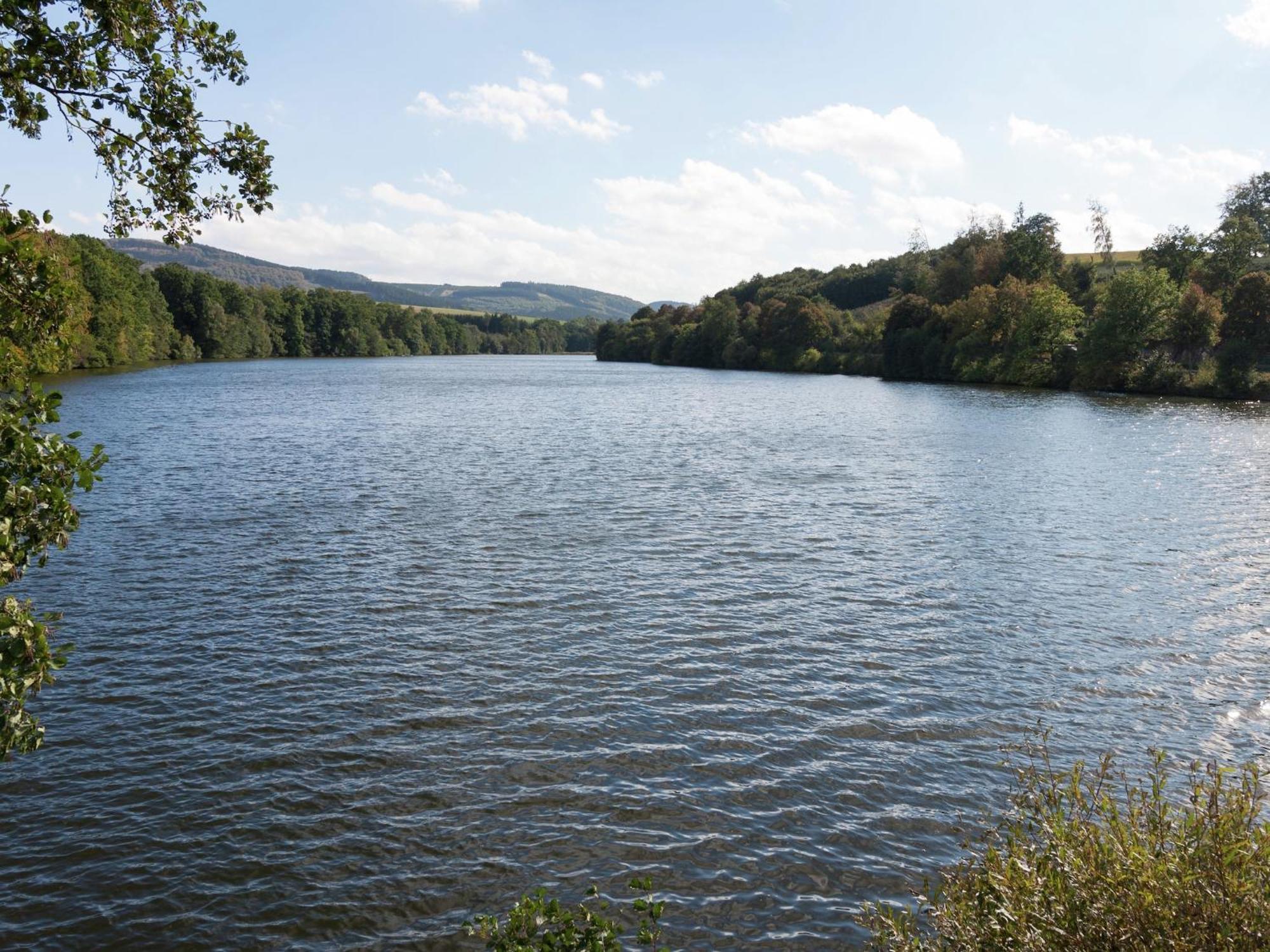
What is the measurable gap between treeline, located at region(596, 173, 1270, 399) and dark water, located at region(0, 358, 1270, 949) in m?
48.2

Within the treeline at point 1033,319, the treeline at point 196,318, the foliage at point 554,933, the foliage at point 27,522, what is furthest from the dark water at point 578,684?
Result: the treeline at point 1033,319

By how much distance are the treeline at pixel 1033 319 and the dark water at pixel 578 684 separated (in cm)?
4815

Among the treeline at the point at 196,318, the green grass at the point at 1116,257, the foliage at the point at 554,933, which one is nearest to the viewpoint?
the foliage at the point at 554,933

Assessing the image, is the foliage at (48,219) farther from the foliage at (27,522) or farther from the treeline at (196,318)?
the treeline at (196,318)

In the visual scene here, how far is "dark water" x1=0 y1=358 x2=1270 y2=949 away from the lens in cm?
895

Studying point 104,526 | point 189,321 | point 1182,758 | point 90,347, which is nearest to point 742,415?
point 104,526

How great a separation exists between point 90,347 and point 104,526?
8523 centimetres

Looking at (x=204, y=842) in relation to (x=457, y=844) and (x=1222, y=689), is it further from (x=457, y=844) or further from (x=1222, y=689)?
(x=1222, y=689)

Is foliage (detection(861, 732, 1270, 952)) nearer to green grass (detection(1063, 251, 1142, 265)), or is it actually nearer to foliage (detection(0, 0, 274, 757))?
foliage (detection(0, 0, 274, 757))

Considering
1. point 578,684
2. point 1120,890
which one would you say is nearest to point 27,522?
point 1120,890

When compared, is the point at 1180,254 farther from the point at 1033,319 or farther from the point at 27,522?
the point at 27,522

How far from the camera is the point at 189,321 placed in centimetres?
13825

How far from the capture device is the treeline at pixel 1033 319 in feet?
237

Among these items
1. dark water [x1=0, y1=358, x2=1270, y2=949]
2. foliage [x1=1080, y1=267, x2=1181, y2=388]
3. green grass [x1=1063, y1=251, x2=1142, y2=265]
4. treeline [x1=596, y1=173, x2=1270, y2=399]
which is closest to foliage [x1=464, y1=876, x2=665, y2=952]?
dark water [x1=0, y1=358, x2=1270, y2=949]
